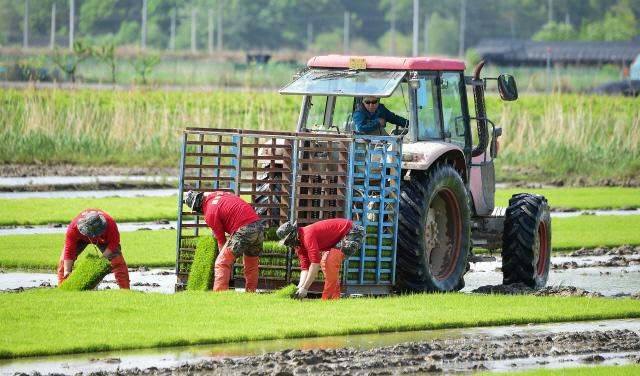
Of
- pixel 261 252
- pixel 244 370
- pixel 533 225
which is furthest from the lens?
pixel 533 225

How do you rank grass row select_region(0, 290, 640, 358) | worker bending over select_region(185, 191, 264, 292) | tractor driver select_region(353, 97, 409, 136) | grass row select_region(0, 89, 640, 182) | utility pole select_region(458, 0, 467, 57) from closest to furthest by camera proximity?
grass row select_region(0, 290, 640, 358), worker bending over select_region(185, 191, 264, 292), tractor driver select_region(353, 97, 409, 136), grass row select_region(0, 89, 640, 182), utility pole select_region(458, 0, 467, 57)

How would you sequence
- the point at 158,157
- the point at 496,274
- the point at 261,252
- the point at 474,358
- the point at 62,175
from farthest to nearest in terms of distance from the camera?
the point at 158,157
the point at 62,175
the point at 496,274
the point at 261,252
the point at 474,358

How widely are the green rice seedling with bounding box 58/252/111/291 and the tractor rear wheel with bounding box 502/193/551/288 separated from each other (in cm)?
500

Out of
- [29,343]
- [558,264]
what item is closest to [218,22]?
[558,264]

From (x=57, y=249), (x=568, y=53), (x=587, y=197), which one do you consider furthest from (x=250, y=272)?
(x=568, y=53)

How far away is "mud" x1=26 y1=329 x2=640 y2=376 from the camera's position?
11.5 meters

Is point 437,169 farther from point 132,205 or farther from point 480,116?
point 132,205

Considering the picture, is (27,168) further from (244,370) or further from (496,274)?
(244,370)

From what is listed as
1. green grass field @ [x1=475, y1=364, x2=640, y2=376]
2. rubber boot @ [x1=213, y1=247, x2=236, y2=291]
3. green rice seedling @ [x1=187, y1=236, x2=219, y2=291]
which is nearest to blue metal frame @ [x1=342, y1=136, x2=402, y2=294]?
rubber boot @ [x1=213, y1=247, x2=236, y2=291]

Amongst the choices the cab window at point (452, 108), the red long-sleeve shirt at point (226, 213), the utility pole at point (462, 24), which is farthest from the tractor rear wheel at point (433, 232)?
the utility pole at point (462, 24)

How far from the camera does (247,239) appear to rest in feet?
50.0

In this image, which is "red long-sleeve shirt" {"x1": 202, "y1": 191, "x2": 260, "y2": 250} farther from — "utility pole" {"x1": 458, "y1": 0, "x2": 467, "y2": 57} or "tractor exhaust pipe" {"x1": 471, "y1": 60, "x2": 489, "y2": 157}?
"utility pole" {"x1": 458, "y1": 0, "x2": 467, "y2": 57}

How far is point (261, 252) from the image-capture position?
616 inches

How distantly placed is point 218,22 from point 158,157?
86422 mm
